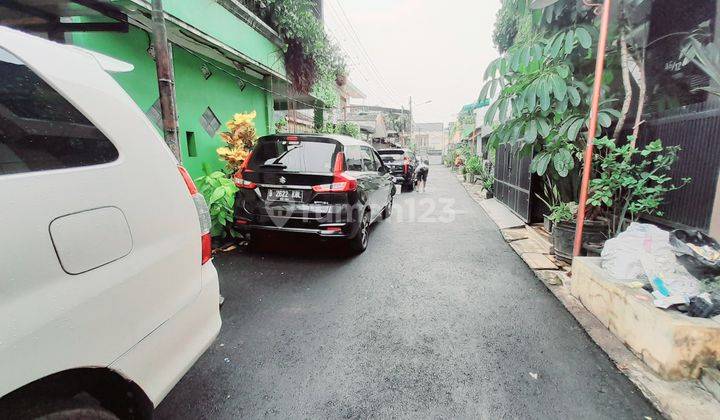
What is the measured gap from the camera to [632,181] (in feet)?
12.4

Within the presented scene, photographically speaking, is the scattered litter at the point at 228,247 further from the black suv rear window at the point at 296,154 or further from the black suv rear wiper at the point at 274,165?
the black suv rear wiper at the point at 274,165

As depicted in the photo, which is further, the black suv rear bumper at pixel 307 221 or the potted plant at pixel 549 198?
the potted plant at pixel 549 198

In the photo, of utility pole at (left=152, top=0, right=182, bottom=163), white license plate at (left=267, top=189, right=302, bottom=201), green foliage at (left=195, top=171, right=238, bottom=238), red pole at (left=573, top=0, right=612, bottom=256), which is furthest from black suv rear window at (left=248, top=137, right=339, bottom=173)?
red pole at (left=573, top=0, right=612, bottom=256)

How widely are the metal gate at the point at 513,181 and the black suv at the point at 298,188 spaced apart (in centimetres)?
319

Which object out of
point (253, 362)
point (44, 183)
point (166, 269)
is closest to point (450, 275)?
point (253, 362)

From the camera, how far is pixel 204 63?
5.91 metres

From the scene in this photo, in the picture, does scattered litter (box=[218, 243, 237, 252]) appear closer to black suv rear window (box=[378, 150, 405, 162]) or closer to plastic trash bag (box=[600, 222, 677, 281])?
plastic trash bag (box=[600, 222, 677, 281])

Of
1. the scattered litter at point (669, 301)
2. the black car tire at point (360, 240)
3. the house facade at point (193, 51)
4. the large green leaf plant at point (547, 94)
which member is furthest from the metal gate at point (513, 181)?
the house facade at point (193, 51)

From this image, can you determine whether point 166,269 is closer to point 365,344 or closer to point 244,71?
point 365,344

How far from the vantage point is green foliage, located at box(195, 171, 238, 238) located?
503 centimetres

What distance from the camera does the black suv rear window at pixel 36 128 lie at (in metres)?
1.10

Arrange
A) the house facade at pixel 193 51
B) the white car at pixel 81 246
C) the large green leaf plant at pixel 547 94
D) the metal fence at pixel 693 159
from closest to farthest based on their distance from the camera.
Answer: the white car at pixel 81 246 → the metal fence at pixel 693 159 → the house facade at pixel 193 51 → the large green leaf plant at pixel 547 94

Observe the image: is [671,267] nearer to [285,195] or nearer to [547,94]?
[547,94]

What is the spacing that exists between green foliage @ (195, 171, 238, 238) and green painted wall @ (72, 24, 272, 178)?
24.3 inches
